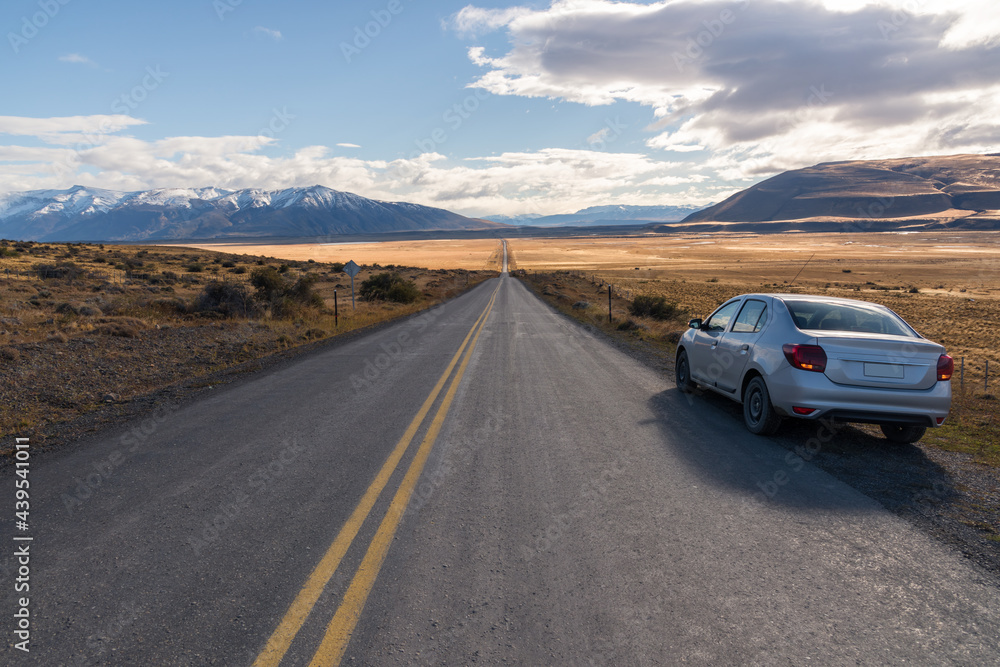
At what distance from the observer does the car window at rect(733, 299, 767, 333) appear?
7.33 m

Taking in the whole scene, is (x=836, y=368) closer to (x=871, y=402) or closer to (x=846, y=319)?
(x=871, y=402)

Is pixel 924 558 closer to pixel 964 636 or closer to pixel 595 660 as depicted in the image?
pixel 964 636

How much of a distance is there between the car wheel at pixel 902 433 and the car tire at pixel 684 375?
284cm

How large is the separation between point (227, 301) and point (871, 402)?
20091mm

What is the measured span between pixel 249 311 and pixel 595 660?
2044cm

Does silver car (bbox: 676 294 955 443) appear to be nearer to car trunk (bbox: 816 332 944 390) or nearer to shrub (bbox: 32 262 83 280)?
car trunk (bbox: 816 332 944 390)

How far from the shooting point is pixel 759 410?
22.4 feet

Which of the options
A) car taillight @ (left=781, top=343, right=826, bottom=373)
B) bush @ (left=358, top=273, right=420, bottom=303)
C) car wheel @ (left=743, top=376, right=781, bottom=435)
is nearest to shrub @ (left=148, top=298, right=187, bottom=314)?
bush @ (left=358, top=273, right=420, bottom=303)

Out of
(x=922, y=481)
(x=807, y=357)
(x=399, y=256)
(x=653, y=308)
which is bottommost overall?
(x=653, y=308)

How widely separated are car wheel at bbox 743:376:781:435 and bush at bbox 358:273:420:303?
28.4 meters

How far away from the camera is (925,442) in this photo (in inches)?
261

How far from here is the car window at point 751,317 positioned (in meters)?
7.33

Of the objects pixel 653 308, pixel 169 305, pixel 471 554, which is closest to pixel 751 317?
pixel 471 554

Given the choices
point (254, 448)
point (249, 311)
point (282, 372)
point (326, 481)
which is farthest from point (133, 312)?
point (326, 481)
